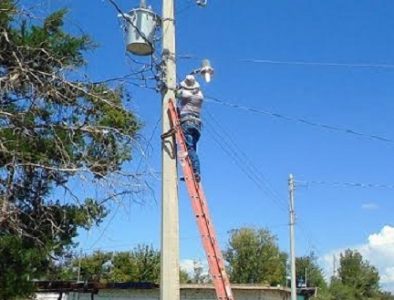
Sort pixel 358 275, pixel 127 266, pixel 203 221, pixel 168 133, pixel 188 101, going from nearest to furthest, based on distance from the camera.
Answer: pixel 203 221 < pixel 168 133 < pixel 188 101 < pixel 127 266 < pixel 358 275

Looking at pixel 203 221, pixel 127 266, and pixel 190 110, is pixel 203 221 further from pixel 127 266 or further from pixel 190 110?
pixel 127 266

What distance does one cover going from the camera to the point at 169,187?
7605mm

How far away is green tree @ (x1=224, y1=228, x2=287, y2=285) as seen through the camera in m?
52.5

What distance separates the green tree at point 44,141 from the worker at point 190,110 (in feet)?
5.70

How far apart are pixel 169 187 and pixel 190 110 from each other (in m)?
1.27

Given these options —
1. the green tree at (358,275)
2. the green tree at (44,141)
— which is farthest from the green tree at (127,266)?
the green tree at (44,141)

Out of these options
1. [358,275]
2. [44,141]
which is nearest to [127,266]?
[358,275]

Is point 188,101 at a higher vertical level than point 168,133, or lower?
higher

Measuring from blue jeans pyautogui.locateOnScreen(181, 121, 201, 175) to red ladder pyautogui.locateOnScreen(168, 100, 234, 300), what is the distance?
0.55 feet

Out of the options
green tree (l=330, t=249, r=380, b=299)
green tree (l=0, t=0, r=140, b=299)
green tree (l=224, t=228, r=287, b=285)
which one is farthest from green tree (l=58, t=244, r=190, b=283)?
green tree (l=0, t=0, r=140, b=299)

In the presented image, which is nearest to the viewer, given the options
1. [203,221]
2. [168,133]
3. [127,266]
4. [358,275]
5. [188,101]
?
[203,221]

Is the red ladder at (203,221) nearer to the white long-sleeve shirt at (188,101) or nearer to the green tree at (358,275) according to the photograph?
the white long-sleeve shirt at (188,101)

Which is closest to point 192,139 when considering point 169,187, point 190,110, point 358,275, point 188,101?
point 190,110

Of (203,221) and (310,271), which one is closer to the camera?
(203,221)
